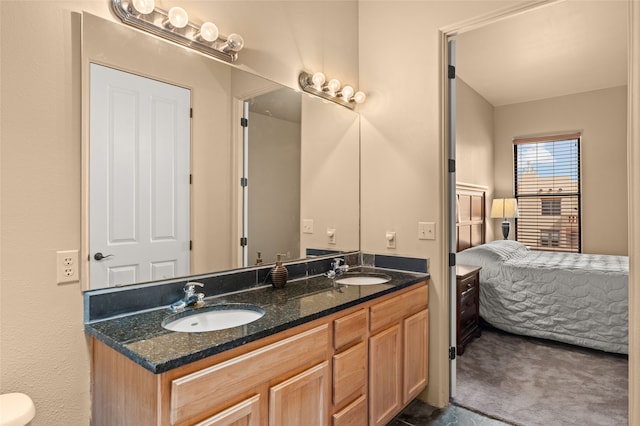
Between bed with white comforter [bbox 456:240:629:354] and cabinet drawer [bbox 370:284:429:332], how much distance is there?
166cm

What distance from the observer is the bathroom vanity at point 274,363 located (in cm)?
111

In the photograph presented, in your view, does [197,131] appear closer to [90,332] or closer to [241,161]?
[241,161]

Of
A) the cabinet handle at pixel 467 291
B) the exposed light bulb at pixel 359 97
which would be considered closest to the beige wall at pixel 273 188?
the exposed light bulb at pixel 359 97

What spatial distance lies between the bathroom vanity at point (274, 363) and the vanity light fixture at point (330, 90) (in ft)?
4.05

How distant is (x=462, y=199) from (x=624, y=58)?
2.25 metres

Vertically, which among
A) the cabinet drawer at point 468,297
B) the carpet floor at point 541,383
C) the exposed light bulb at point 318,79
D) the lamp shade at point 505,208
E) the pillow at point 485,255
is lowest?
the carpet floor at point 541,383

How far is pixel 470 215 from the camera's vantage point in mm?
4887

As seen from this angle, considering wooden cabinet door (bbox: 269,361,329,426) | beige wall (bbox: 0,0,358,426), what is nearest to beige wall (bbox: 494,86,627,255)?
wooden cabinet door (bbox: 269,361,329,426)

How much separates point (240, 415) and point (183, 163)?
107cm

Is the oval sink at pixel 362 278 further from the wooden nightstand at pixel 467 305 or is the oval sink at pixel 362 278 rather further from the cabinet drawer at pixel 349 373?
the wooden nightstand at pixel 467 305

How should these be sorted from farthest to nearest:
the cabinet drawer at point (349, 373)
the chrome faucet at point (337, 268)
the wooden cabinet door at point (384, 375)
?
the chrome faucet at point (337, 268), the wooden cabinet door at point (384, 375), the cabinet drawer at point (349, 373)

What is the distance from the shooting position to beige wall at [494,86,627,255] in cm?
485

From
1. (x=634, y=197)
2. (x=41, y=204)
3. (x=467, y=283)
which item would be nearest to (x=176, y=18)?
(x=41, y=204)

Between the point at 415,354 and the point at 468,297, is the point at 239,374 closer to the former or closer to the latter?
the point at 415,354
